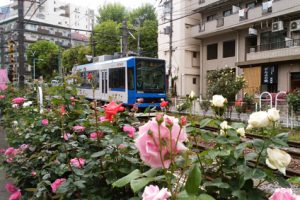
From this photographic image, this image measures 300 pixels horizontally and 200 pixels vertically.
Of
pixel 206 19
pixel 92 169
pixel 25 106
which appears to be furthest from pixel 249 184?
pixel 206 19

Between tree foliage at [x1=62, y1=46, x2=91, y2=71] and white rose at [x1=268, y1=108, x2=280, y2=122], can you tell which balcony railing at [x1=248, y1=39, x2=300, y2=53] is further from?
tree foliage at [x1=62, y1=46, x2=91, y2=71]

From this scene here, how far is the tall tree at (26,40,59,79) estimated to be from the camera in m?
60.3

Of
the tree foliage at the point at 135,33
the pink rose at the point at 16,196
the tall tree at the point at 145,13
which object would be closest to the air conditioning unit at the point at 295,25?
the tree foliage at the point at 135,33

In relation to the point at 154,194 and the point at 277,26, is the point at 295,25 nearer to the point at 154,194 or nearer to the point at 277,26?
the point at 277,26

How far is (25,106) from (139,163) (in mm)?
3426

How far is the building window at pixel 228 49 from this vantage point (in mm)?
28491

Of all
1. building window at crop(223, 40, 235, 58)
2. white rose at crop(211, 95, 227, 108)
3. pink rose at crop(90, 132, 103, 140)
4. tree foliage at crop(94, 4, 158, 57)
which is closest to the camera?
white rose at crop(211, 95, 227, 108)

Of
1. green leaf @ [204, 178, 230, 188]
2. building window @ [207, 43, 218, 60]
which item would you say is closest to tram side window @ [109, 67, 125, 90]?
green leaf @ [204, 178, 230, 188]

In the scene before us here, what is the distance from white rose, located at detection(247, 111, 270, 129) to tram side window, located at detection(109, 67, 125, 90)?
14.3 metres

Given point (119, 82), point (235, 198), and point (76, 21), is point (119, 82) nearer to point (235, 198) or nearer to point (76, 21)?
point (235, 198)

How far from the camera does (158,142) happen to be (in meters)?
1.18

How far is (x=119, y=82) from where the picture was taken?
16.0 meters

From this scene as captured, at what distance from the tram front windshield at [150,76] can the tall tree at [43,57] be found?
158 ft

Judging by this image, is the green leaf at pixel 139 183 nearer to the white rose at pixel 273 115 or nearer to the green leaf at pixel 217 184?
the green leaf at pixel 217 184
